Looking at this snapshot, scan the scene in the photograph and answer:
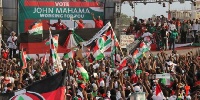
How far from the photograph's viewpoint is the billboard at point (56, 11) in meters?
27.8

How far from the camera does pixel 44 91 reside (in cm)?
980

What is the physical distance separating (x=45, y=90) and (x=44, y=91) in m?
0.03

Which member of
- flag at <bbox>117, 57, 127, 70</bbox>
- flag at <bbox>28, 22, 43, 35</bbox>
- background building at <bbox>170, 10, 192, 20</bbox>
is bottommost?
flag at <bbox>117, 57, 127, 70</bbox>

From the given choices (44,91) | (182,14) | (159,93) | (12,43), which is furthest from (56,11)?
(182,14)

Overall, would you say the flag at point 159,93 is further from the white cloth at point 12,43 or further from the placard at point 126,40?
the placard at point 126,40

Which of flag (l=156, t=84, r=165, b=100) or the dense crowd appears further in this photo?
the dense crowd

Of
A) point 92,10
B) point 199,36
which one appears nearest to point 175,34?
point 199,36

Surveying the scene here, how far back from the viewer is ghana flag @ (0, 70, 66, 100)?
9.69m

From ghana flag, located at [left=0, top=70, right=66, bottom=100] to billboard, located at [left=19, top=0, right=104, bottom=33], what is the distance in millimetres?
17652

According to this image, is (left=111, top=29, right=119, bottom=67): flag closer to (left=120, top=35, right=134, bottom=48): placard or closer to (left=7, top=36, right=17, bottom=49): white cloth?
(left=7, top=36, right=17, bottom=49): white cloth

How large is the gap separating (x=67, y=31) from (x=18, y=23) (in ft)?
20.3

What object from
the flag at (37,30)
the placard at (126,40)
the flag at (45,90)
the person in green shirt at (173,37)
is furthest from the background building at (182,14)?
the flag at (45,90)

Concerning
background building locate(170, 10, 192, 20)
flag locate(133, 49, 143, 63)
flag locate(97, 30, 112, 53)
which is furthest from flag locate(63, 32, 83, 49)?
background building locate(170, 10, 192, 20)

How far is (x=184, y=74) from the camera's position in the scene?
1602 cm
